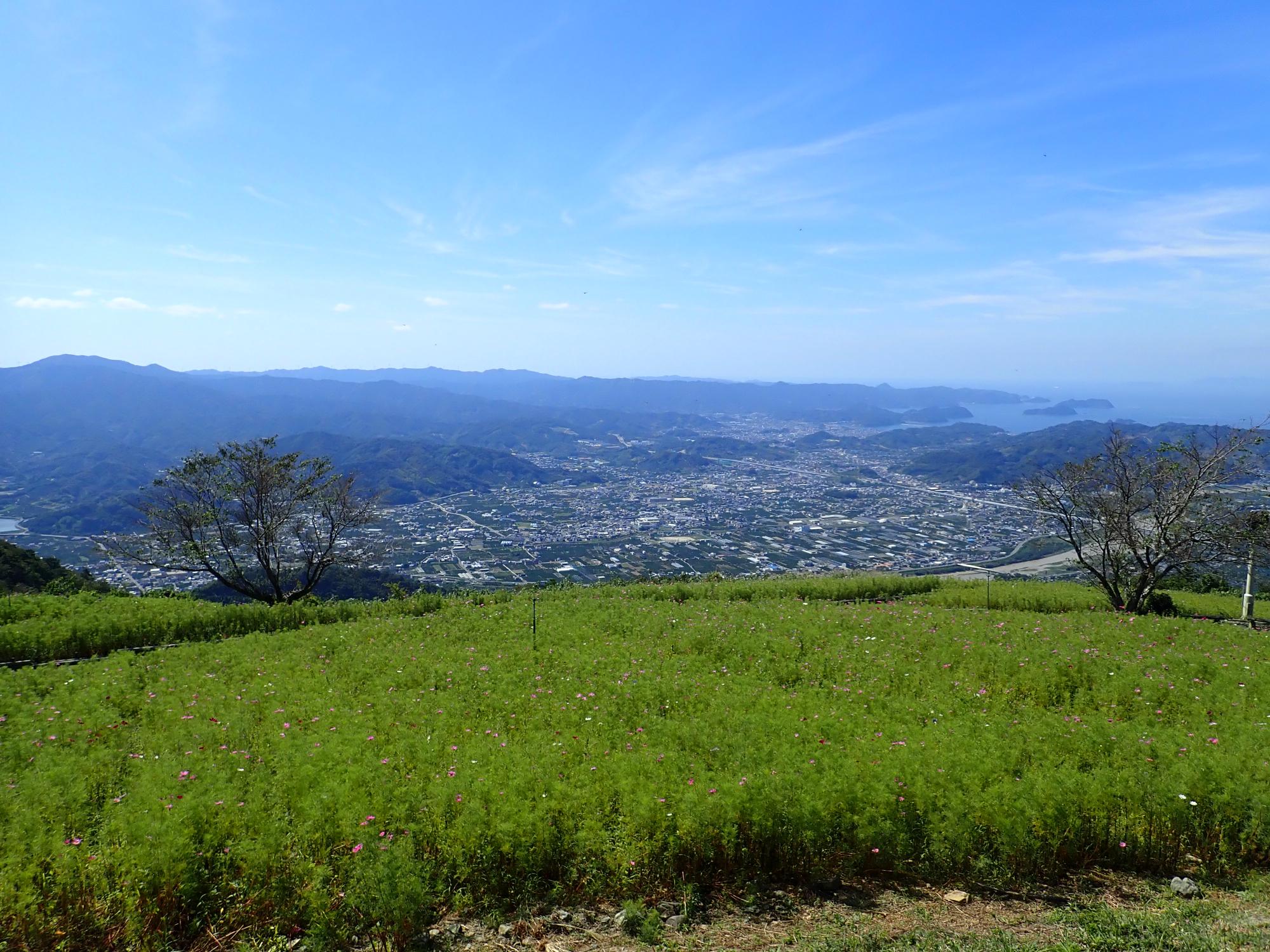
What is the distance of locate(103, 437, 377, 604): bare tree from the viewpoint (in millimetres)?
22875

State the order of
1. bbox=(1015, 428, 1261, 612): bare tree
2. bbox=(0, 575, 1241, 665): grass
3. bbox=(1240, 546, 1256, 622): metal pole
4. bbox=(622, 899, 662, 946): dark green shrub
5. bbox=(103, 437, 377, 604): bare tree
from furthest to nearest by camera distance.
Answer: bbox=(103, 437, 377, 604): bare tree, bbox=(1240, 546, 1256, 622): metal pole, bbox=(1015, 428, 1261, 612): bare tree, bbox=(0, 575, 1241, 665): grass, bbox=(622, 899, 662, 946): dark green shrub

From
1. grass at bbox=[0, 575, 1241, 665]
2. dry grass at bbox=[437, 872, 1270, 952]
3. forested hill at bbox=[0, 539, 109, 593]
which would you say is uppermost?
dry grass at bbox=[437, 872, 1270, 952]

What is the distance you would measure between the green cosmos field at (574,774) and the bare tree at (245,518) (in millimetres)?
8624

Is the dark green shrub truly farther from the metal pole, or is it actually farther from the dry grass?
the metal pole

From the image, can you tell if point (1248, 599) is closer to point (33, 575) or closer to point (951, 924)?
point (951, 924)

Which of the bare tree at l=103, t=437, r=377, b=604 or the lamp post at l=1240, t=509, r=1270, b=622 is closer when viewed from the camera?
the lamp post at l=1240, t=509, r=1270, b=622

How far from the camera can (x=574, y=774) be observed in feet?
25.3

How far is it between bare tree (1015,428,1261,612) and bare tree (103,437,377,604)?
25463 millimetres

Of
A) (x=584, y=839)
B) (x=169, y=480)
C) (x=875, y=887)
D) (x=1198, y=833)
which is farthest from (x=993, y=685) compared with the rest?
(x=169, y=480)

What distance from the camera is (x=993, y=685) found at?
12.2 m

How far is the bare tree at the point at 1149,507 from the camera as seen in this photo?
20.1m

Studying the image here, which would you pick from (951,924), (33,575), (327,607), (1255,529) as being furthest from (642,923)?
(33,575)

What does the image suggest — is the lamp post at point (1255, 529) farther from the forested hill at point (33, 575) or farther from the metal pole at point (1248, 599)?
the forested hill at point (33, 575)

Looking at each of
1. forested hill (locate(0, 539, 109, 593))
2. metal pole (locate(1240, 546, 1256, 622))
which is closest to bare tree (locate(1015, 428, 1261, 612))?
metal pole (locate(1240, 546, 1256, 622))
